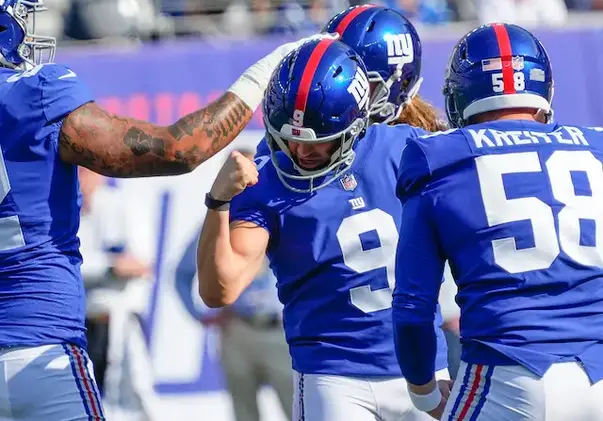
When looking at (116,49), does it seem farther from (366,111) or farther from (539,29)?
(366,111)

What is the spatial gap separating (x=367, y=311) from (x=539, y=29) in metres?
4.30

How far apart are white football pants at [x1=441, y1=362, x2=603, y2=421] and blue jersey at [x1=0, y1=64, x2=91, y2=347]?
1097 mm

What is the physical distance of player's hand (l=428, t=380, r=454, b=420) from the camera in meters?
3.24

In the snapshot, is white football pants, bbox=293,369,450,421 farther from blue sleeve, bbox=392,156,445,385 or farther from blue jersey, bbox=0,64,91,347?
blue jersey, bbox=0,64,91,347

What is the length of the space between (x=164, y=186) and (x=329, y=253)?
3.59 meters

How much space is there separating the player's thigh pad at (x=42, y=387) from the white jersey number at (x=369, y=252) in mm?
845

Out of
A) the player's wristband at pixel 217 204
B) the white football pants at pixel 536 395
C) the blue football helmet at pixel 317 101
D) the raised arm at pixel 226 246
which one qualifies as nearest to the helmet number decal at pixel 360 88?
the blue football helmet at pixel 317 101

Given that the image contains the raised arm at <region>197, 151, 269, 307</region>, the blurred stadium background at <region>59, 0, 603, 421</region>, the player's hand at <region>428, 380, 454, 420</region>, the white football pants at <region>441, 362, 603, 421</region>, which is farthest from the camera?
the blurred stadium background at <region>59, 0, 603, 421</region>

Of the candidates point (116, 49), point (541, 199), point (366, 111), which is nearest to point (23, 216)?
point (366, 111)

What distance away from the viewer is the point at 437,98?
7273 millimetres

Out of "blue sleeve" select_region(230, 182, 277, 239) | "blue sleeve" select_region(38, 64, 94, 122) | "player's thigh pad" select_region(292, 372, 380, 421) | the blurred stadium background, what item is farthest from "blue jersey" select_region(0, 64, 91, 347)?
the blurred stadium background

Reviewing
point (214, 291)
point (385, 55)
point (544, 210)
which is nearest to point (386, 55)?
point (385, 55)

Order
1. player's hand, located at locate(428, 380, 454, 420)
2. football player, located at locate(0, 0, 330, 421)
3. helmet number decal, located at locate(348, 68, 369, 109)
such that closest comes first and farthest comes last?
football player, located at locate(0, 0, 330, 421) < player's hand, located at locate(428, 380, 454, 420) < helmet number decal, located at locate(348, 68, 369, 109)

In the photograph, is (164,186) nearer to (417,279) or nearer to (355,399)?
(355,399)
